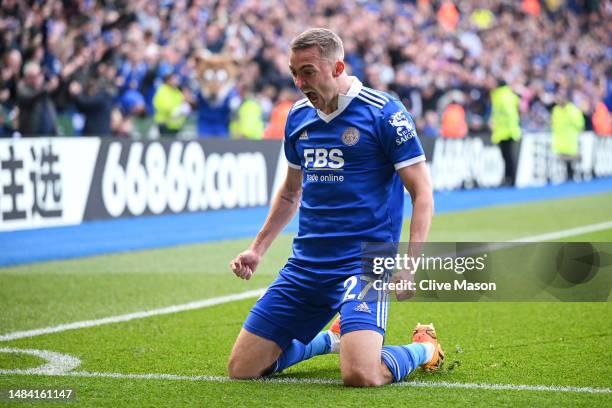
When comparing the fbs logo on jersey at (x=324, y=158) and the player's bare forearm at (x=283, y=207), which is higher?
the fbs logo on jersey at (x=324, y=158)

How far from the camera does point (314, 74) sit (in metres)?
5.29

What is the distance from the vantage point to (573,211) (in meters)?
17.7

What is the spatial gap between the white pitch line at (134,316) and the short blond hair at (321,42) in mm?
3064

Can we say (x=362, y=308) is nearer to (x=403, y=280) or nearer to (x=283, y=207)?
(x=403, y=280)

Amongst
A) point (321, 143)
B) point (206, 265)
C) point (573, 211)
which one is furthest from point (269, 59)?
point (321, 143)

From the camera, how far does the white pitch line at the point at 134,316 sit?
7.16m

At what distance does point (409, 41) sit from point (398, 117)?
21448 mm

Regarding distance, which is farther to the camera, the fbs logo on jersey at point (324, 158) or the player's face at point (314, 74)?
the fbs logo on jersey at point (324, 158)

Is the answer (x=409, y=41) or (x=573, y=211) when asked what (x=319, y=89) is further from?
(x=409, y=41)

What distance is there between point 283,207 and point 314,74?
0.95m

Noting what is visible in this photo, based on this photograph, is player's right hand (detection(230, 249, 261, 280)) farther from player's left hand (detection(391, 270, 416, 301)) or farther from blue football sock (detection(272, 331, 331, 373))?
player's left hand (detection(391, 270, 416, 301))

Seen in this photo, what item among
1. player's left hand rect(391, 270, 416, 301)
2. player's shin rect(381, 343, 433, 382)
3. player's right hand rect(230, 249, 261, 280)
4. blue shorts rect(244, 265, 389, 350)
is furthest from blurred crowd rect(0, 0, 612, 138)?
player's left hand rect(391, 270, 416, 301)

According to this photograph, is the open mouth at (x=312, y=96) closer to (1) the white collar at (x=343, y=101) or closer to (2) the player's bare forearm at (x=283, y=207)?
(1) the white collar at (x=343, y=101)

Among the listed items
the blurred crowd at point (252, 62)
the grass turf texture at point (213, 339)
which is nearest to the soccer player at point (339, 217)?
the grass turf texture at point (213, 339)
